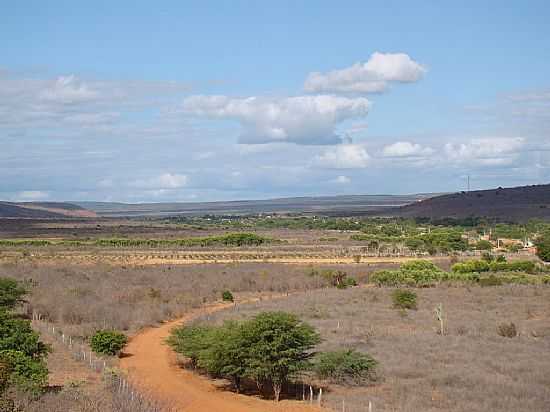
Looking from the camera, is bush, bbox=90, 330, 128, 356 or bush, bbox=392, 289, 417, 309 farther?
bush, bbox=392, 289, 417, 309

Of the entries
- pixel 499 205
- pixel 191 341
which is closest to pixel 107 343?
pixel 191 341

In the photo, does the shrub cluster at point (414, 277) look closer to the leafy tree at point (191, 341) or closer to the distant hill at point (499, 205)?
the leafy tree at point (191, 341)

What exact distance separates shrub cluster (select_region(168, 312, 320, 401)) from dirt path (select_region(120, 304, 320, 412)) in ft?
2.41

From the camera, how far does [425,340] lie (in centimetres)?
2884

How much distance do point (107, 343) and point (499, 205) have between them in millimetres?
151021

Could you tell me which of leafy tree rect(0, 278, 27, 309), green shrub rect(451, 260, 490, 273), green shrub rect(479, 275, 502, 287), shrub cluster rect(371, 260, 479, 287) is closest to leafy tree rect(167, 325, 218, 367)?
leafy tree rect(0, 278, 27, 309)

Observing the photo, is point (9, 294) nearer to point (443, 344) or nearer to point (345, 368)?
point (345, 368)

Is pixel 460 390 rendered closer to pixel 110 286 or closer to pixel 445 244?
pixel 110 286

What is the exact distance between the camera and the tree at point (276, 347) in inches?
821

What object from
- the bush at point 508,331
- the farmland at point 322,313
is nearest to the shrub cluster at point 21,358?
the farmland at point 322,313

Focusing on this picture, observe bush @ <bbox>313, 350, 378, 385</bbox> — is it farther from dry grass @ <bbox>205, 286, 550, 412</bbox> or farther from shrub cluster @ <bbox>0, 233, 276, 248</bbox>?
shrub cluster @ <bbox>0, 233, 276, 248</bbox>

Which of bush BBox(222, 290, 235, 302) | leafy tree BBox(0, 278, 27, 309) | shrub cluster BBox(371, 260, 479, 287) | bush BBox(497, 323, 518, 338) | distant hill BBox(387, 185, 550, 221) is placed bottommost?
bush BBox(222, 290, 235, 302)

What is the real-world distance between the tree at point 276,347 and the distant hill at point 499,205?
12755 centimetres

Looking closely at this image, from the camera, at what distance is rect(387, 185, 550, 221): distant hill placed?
150 meters
